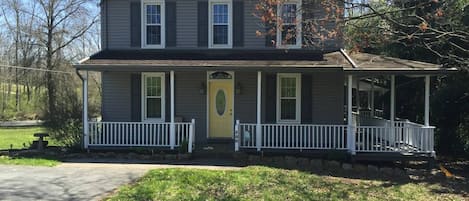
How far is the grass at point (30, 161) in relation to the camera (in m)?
13.0

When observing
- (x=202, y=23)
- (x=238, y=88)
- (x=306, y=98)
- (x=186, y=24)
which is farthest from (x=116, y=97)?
(x=306, y=98)

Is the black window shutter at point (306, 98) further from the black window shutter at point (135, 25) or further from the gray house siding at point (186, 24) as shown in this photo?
the black window shutter at point (135, 25)

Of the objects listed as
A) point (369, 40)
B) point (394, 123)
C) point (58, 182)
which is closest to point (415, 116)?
point (394, 123)

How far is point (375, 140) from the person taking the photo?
1476 cm

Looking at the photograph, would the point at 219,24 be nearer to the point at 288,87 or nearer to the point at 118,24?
the point at 288,87

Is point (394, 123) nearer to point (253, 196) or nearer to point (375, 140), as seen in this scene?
point (375, 140)

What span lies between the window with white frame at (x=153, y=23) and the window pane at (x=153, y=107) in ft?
6.16

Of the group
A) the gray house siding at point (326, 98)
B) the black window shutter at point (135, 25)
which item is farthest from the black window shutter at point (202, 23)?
the gray house siding at point (326, 98)

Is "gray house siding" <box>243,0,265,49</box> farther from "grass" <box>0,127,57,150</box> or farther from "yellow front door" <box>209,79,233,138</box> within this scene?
"grass" <box>0,127,57,150</box>

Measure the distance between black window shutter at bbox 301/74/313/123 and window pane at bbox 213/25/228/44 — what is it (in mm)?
2997

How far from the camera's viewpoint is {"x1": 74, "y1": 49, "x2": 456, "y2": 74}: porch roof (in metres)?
13.9

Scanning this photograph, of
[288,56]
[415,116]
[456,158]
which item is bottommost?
[456,158]

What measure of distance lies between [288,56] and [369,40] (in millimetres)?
5458

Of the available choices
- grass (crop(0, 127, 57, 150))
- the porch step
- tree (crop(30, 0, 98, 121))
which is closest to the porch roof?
the porch step
